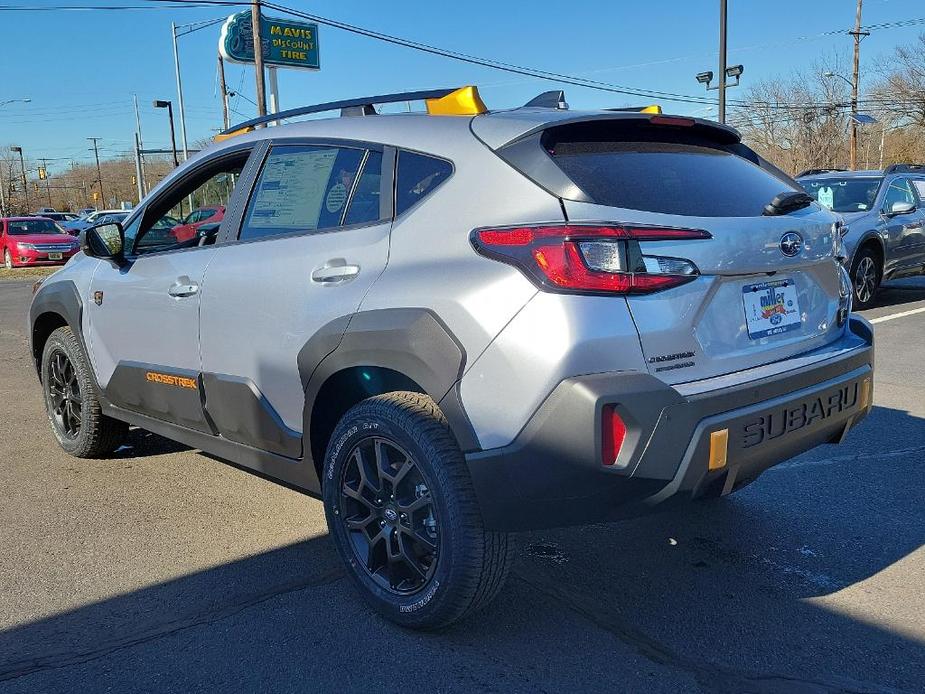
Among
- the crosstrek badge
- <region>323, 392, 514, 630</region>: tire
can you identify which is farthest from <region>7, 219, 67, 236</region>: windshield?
<region>323, 392, 514, 630</region>: tire

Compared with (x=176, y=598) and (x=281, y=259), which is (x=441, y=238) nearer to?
(x=281, y=259)

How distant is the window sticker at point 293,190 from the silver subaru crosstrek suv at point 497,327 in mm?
14

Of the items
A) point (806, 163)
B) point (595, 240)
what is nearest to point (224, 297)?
point (595, 240)

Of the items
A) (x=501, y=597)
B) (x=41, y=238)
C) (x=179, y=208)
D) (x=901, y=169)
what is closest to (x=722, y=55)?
(x=901, y=169)

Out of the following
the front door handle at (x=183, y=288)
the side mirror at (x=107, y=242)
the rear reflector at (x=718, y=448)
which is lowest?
the rear reflector at (x=718, y=448)

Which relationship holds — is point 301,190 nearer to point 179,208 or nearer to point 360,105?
point 360,105

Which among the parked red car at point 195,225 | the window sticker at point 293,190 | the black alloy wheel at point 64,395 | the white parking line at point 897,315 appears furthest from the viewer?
the white parking line at point 897,315

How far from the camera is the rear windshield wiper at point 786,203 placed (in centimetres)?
294

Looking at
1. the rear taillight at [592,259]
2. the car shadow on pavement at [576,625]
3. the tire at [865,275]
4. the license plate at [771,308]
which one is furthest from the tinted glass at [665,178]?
the tire at [865,275]

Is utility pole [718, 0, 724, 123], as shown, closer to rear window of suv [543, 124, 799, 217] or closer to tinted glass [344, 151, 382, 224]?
rear window of suv [543, 124, 799, 217]

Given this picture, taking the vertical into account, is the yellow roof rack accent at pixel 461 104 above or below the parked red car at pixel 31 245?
above

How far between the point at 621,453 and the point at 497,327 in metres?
0.52

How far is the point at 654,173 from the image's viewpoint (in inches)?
110

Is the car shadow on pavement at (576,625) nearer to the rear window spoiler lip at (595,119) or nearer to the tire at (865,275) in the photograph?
the rear window spoiler lip at (595,119)
